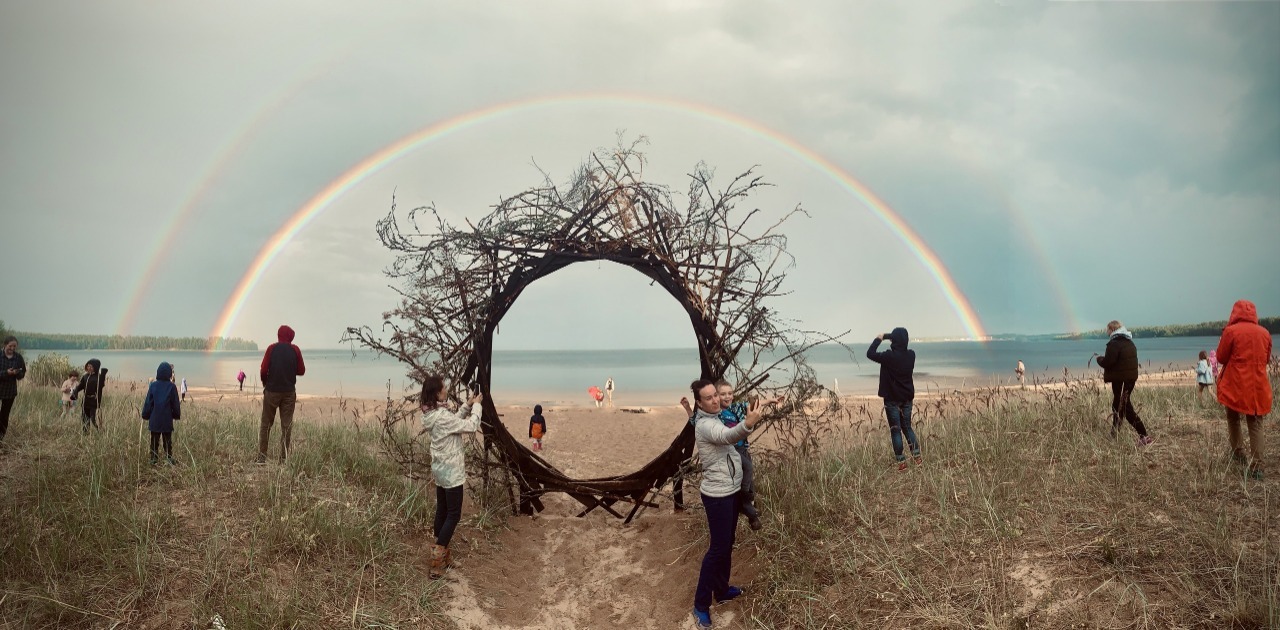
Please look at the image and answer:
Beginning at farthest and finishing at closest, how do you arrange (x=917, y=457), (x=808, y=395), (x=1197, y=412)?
1. (x=1197, y=412)
2. (x=917, y=457)
3. (x=808, y=395)

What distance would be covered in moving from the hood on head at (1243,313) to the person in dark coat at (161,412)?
34.1ft

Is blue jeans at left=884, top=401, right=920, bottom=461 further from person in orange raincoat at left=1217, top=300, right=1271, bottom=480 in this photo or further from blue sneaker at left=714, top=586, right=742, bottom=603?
blue sneaker at left=714, top=586, right=742, bottom=603

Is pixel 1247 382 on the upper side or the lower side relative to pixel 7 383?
lower

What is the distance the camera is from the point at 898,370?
6.99 m

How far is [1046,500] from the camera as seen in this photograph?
5047 millimetres

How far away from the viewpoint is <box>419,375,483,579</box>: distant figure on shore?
518 cm

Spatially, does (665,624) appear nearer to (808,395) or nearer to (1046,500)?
(808,395)

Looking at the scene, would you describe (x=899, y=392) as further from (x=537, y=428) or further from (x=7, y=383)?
(x=7, y=383)

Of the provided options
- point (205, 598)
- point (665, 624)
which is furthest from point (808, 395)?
point (205, 598)

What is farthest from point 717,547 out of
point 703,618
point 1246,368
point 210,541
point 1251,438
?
point 1246,368

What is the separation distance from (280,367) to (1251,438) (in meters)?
9.43

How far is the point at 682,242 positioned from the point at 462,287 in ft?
7.64

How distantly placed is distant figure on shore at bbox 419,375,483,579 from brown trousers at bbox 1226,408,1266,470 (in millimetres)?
6628

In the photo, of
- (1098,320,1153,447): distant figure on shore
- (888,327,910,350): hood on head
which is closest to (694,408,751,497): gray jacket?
(888,327,910,350): hood on head
